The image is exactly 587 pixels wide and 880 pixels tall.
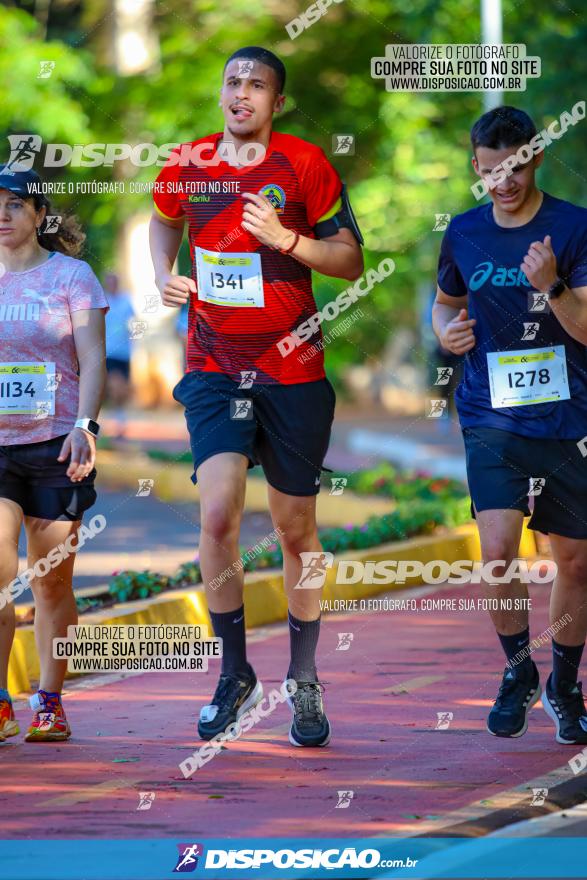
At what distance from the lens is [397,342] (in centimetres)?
3744

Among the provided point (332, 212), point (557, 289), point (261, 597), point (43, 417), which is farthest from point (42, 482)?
point (261, 597)

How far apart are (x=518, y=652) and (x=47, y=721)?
1.64m

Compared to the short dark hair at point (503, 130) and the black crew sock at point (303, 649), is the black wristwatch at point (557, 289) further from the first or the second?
the black crew sock at point (303, 649)

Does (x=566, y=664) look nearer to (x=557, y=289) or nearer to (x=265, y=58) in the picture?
(x=557, y=289)

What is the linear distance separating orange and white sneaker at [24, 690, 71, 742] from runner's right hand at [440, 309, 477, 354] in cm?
185

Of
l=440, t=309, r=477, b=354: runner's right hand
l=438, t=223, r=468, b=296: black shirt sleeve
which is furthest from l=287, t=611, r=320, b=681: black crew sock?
l=438, t=223, r=468, b=296: black shirt sleeve

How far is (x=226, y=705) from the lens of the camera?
19.5 ft

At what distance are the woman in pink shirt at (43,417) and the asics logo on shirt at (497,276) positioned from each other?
1.30m

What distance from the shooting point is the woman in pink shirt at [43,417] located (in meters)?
5.99

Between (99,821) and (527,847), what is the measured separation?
117 centimetres

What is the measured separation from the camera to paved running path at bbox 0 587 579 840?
472 centimetres

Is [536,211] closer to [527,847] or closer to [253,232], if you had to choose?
[253,232]

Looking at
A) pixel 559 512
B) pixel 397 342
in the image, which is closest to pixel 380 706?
pixel 559 512

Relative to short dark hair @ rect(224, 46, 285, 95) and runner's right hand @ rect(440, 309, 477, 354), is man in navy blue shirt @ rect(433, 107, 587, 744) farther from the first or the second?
short dark hair @ rect(224, 46, 285, 95)
